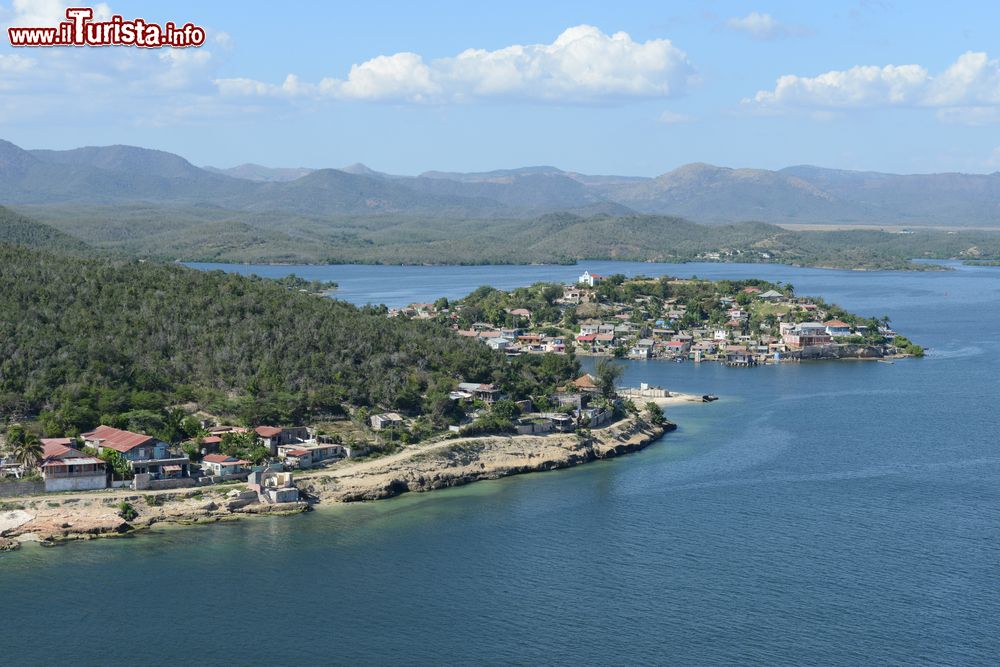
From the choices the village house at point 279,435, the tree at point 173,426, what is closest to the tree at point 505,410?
the village house at point 279,435

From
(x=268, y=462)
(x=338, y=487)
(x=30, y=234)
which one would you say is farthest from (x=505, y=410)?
(x=30, y=234)

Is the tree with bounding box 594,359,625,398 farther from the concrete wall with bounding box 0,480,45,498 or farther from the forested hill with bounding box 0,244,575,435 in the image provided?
the concrete wall with bounding box 0,480,45,498

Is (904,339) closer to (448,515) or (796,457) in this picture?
(796,457)

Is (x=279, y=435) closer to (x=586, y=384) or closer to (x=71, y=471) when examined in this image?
(x=71, y=471)

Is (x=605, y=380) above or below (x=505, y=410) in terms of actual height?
above

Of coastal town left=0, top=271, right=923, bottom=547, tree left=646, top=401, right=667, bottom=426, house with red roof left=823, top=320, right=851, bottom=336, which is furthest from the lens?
house with red roof left=823, top=320, right=851, bottom=336

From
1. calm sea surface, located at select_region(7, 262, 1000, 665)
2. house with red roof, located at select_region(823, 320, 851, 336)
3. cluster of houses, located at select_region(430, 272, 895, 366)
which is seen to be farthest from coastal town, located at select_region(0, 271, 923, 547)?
house with red roof, located at select_region(823, 320, 851, 336)


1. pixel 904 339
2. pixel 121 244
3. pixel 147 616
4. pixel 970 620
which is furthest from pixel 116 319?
pixel 121 244
